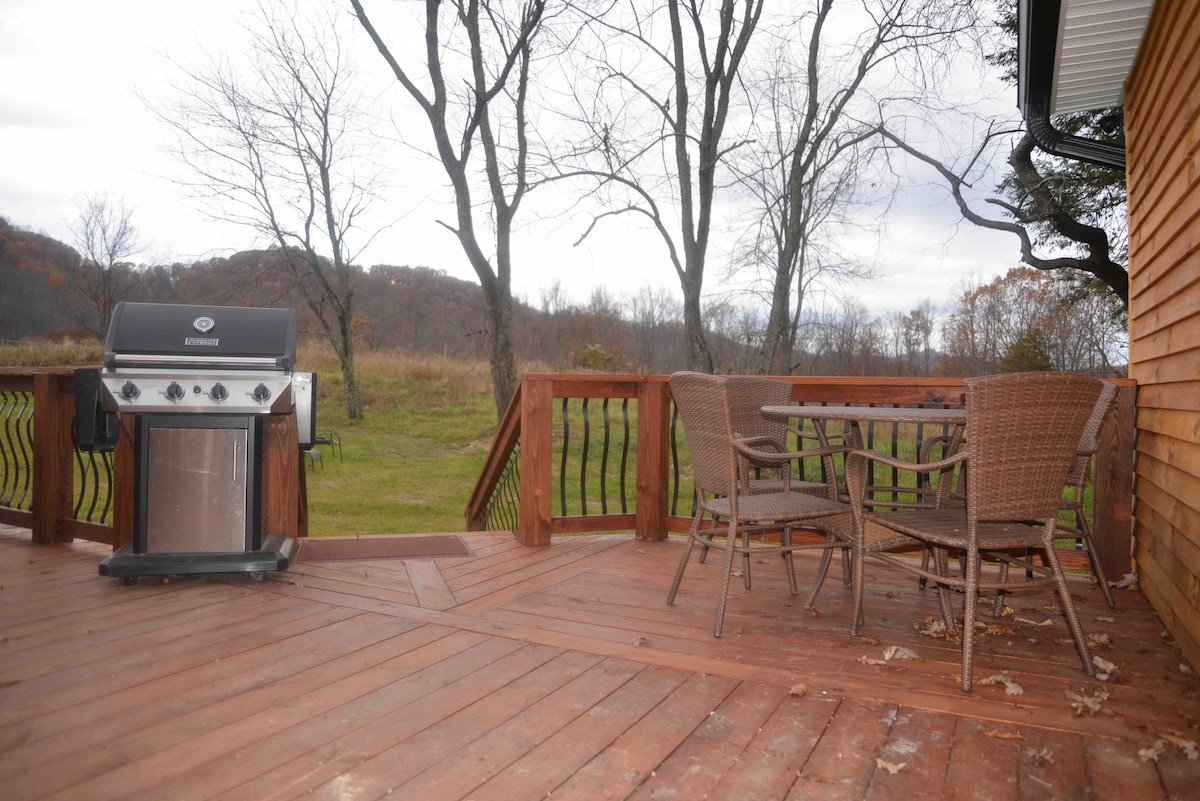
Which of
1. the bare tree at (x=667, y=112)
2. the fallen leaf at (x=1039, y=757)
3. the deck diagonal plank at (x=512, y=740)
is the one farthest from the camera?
the bare tree at (x=667, y=112)

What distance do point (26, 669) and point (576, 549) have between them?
7.84 ft

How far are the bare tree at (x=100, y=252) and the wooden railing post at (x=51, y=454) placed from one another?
13.6m

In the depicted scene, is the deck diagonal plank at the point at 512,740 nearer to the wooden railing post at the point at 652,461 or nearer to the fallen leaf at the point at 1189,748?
the fallen leaf at the point at 1189,748

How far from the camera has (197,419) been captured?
3.16m

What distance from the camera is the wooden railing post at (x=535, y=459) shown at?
13.2ft

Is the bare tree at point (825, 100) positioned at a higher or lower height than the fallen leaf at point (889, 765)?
higher

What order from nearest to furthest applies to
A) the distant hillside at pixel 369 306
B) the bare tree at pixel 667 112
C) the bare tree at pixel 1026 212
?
the bare tree at pixel 1026 212, the bare tree at pixel 667 112, the distant hillside at pixel 369 306

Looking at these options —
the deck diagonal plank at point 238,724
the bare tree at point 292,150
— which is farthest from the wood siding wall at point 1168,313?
the bare tree at point 292,150

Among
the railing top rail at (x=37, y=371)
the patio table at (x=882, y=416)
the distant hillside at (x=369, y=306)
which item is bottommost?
the patio table at (x=882, y=416)

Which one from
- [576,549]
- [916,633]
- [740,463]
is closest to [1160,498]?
[916,633]

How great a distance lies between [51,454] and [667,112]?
8245 millimetres

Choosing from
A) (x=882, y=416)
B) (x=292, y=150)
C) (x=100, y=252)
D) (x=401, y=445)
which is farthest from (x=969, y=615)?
(x=100, y=252)

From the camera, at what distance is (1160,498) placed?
120 inches

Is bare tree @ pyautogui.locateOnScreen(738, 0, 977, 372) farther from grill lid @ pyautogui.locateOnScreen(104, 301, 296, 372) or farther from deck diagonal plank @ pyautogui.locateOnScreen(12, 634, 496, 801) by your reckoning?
deck diagonal plank @ pyautogui.locateOnScreen(12, 634, 496, 801)
